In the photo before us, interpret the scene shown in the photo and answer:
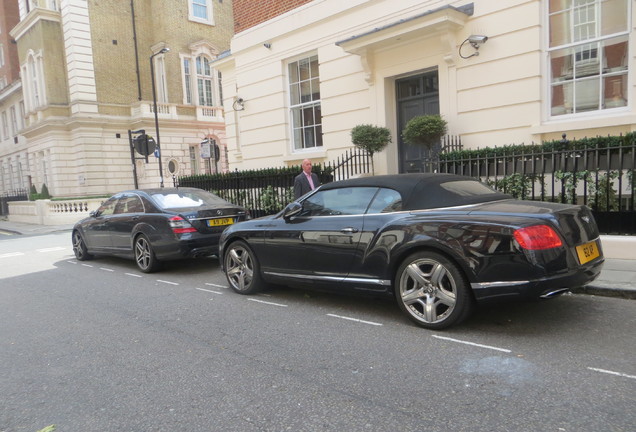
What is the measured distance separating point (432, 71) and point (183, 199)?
6.27 meters

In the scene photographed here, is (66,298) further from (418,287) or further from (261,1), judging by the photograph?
(261,1)

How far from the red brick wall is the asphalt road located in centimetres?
1008

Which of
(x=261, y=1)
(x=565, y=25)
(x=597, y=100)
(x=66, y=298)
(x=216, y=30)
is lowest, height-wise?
(x=66, y=298)

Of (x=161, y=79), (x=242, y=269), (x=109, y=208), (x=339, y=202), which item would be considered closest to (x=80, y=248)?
(x=109, y=208)

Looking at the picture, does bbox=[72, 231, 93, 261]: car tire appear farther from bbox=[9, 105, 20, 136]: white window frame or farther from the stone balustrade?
bbox=[9, 105, 20, 136]: white window frame

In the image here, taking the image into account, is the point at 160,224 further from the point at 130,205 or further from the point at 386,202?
the point at 386,202

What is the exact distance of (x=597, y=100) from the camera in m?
8.35

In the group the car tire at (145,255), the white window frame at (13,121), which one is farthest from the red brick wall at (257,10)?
the white window frame at (13,121)

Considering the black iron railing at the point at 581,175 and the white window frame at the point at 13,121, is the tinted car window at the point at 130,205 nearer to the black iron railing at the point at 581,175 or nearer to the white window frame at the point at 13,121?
the black iron railing at the point at 581,175

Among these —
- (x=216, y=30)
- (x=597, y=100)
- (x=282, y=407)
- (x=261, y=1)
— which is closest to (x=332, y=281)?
(x=282, y=407)

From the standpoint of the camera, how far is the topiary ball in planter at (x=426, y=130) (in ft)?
30.6

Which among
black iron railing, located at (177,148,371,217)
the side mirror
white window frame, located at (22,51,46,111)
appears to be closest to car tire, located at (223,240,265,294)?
the side mirror

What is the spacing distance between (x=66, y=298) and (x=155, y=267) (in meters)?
1.64

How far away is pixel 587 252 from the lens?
4277 millimetres
